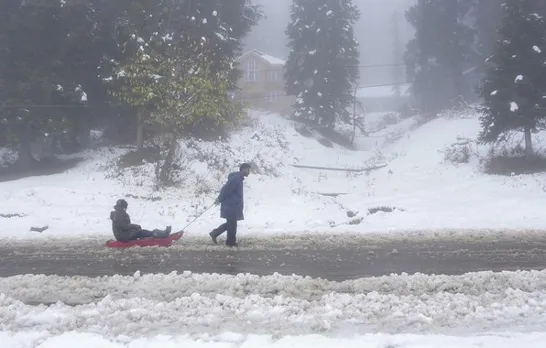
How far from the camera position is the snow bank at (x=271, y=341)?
6.07m

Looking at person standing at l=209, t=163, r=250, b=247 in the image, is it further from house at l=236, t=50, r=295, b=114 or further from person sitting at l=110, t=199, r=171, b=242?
house at l=236, t=50, r=295, b=114

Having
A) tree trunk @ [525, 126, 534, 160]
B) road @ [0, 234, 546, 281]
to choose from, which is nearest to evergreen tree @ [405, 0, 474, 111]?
tree trunk @ [525, 126, 534, 160]

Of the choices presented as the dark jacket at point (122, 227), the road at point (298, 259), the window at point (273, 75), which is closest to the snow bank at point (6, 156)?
the road at point (298, 259)

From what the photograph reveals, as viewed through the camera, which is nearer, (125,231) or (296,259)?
(296,259)

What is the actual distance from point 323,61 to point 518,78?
2032 cm

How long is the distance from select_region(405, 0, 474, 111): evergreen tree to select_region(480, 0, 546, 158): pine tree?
21399 mm

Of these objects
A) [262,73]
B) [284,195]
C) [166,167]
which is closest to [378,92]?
[262,73]

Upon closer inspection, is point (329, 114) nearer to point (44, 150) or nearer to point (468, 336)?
point (44, 150)

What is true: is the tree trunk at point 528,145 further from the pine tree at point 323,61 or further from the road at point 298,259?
the pine tree at point 323,61

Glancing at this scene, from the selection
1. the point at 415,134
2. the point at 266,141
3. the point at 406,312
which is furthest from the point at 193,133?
the point at 406,312

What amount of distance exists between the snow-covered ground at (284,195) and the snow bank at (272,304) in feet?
19.8

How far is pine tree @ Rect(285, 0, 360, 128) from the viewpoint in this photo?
134 feet

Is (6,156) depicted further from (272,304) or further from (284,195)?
(272,304)

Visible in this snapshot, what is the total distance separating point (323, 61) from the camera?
137 feet
